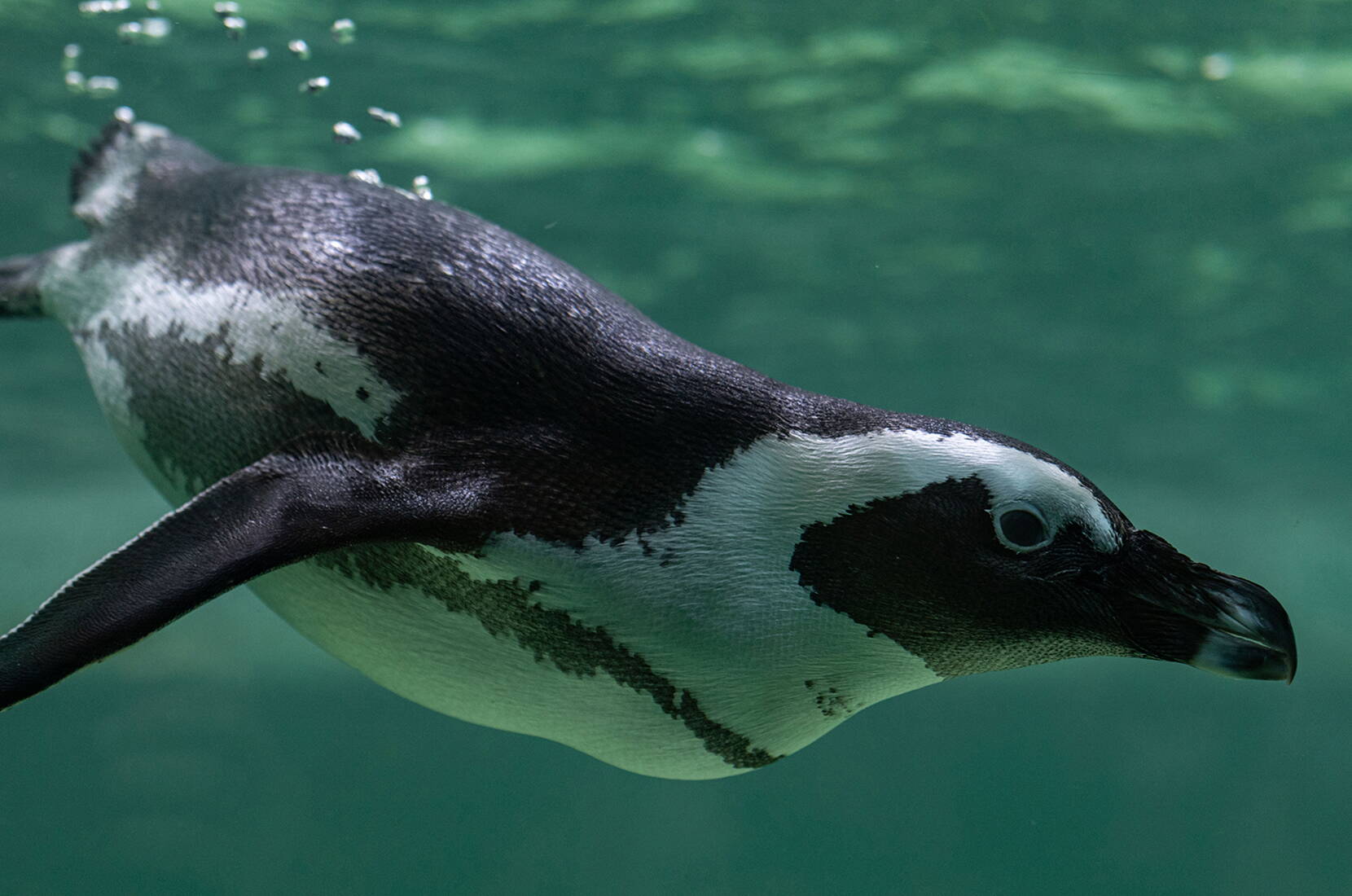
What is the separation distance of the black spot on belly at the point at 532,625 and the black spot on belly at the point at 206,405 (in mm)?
270

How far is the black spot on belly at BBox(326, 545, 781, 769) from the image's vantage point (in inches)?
77.7

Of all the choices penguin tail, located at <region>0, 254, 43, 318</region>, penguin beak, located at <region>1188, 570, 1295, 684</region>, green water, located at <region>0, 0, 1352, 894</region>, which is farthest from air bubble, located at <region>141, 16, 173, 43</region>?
penguin beak, located at <region>1188, 570, 1295, 684</region>

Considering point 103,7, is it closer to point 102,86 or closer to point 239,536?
point 102,86

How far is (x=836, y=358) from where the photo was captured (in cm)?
Answer: 1481

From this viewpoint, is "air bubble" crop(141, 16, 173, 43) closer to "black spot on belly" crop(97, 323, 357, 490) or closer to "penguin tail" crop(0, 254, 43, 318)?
"penguin tail" crop(0, 254, 43, 318)

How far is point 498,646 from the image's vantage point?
6.75 feet

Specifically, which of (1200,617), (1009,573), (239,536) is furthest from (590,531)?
(1200,617)

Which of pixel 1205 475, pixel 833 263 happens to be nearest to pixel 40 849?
pixel 833 263

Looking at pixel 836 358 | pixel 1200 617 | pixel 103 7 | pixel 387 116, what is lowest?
pixel 103 7

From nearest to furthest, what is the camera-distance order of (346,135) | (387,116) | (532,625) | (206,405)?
1. (532,625)
2. (206,405)
3. (346,135)
4. (387,116)

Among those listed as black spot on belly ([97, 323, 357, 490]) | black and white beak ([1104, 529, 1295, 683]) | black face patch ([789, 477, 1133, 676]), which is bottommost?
black spot on belly ([97, 323, 357, 490])

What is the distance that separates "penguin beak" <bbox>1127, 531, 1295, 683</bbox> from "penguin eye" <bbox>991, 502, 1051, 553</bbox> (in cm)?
18

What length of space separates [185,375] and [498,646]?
0.93m

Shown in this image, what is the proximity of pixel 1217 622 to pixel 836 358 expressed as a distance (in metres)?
13.2
